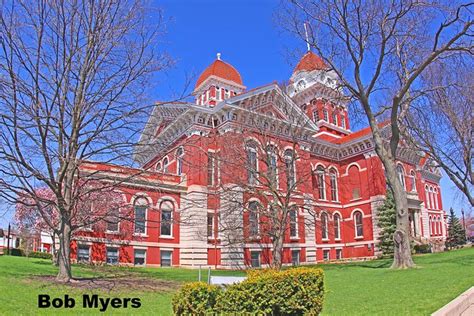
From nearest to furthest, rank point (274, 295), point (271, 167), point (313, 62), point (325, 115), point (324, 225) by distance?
point (274, 295)
point (271, 167)
point (313, 62)
point (324, 225)
point (325, 115)

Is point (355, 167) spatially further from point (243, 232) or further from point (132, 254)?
point (132, 254)

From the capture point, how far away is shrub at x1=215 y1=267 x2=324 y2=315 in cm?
651

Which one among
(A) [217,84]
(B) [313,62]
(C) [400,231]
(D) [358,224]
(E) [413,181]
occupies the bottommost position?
(C) [400,231]

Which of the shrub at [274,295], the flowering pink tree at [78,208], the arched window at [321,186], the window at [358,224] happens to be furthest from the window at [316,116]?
the shrub at [274,295]

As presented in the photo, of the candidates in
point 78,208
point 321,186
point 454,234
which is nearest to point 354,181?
point 321,186

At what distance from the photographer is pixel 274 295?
6516 mm

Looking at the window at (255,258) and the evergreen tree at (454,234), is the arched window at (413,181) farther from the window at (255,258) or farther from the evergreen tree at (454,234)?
the window at (255,258)

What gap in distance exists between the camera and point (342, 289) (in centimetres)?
1195

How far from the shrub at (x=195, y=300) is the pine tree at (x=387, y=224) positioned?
87.3 feet

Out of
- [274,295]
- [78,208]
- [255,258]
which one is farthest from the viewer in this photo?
[255,258]

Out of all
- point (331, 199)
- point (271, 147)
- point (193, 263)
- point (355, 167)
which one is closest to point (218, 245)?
point (193, 263)

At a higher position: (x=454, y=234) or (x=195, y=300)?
(x=454, y=234)

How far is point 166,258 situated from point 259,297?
2123cm

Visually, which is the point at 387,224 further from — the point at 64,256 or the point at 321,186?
the point at 64,256
